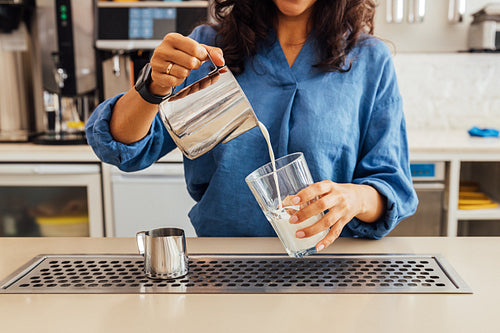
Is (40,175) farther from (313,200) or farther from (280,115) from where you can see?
(313,200)

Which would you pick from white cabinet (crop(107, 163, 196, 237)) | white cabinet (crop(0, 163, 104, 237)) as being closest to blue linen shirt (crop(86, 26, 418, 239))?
white cabinet (crop(107, 163, 196, 237))

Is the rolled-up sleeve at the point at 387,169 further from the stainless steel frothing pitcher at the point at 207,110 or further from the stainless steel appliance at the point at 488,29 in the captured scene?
the stainless steel appliance at the point at 488,29

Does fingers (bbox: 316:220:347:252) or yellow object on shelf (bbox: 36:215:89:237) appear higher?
fingers (bbox: 316:220:347:252)

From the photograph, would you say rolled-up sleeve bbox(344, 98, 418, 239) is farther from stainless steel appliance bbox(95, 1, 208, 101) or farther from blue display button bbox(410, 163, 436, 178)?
stainless steel appliance bbox(95, 1, 208, 101)

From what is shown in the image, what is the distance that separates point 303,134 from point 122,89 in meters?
1.74

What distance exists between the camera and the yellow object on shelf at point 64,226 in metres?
2.44

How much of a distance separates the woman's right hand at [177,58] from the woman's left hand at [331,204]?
10.4 inches

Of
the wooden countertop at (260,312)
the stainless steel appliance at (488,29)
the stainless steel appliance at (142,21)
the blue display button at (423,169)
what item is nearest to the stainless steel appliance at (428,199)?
the blue display button at (423,169)

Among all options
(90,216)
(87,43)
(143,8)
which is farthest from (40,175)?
(143,8)

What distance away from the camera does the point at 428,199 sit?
232cm

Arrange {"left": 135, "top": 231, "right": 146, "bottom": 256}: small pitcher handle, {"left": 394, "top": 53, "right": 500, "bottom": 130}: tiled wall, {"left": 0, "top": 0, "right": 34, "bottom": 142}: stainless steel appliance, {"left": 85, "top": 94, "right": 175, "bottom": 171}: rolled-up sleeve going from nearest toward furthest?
{"left": 135, "top": 231, "right": 146, "bottom": 256}: small pitcher handle < {"left": 85, "top": 94, "right": 175, "bottom": 171}: rolled-up sleeve < {"left": 0, "top": 0, "right": 34, "bottom": 142}: stainless steel appliance < {"left": 394, "top": 53, "right": 500, "bottom": 130}: tiled wall

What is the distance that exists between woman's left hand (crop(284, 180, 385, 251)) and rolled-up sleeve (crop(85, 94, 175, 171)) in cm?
42

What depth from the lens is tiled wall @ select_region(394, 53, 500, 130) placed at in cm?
280

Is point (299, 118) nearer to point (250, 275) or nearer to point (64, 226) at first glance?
point (250, 275)
